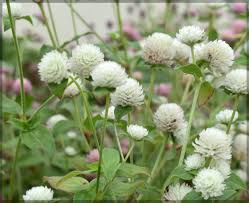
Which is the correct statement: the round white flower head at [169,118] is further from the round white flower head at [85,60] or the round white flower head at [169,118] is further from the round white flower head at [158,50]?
the round white flower head at [85,60]

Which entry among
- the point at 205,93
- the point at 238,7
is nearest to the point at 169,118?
the point at 205,93

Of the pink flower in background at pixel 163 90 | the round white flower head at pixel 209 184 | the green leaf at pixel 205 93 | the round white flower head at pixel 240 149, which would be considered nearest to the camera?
the round white flower head at pixel 209 184

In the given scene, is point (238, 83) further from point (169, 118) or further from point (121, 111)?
point (121, 111)

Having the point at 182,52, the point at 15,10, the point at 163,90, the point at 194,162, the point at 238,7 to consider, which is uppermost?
the point at 15,10

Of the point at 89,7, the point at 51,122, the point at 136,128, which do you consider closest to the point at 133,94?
the point at 136,128

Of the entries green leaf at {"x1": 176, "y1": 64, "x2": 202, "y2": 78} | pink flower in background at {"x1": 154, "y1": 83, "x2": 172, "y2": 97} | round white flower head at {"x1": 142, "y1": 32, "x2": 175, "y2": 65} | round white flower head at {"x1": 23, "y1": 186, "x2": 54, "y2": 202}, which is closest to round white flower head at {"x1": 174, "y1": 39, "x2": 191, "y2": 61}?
round white flower head at {"x1": 142, "y1": 32, "x2": 175, "y2": 65}

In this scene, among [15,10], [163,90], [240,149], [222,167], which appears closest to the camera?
[222,167]

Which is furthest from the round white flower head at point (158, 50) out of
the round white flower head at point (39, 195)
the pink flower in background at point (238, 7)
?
the pink flower in background at point (238, 7)
